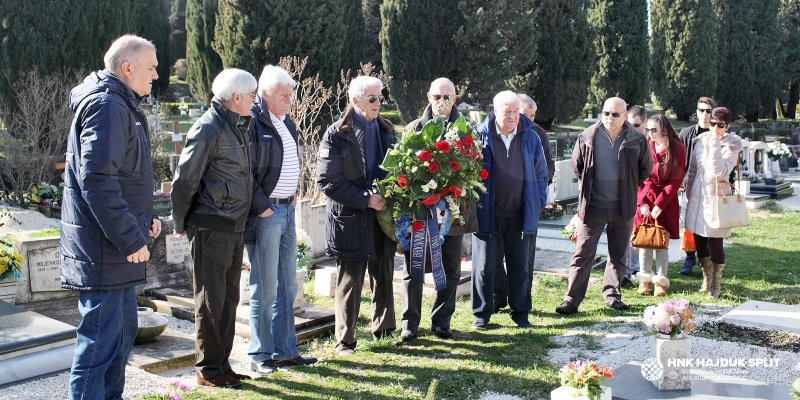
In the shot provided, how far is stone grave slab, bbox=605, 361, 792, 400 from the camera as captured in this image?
14.0 feet

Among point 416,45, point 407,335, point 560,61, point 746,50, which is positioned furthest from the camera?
point 746,50

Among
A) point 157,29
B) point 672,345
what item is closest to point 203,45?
point 157,29

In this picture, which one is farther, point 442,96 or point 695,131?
point 695,131

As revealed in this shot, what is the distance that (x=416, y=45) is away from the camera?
24.2 m

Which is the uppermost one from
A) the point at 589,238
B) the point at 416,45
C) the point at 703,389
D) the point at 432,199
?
the point at 416,45

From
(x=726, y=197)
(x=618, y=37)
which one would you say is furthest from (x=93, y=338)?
(x=618, y=37)

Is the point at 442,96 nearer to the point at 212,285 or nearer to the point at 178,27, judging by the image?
the point at 212,285

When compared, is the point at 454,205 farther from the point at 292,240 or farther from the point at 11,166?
the point at 11,166

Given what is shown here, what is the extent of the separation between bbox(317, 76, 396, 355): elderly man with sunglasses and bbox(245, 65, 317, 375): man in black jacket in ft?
0.92

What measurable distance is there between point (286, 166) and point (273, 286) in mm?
779

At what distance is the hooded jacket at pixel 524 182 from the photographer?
589cm

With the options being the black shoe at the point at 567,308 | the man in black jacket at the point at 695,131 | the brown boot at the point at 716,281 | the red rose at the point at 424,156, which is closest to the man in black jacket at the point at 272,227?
the red rose at the point at 424,156

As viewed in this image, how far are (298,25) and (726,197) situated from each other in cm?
1666

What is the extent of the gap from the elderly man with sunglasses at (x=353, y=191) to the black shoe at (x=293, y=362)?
31 centimetres
